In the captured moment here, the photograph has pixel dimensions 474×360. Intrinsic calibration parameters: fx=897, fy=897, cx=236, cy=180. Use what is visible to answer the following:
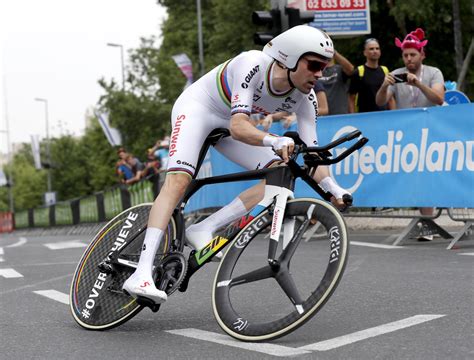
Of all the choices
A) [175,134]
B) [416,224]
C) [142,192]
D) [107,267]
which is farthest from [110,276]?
[142,192]

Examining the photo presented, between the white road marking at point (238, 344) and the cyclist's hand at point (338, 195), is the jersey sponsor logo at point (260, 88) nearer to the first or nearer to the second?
the cyclist's hand at point (338, 195)

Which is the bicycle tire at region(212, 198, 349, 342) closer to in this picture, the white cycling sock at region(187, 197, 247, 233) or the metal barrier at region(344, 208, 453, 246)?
the white cycling sock at region(187, 197, 247, 233)

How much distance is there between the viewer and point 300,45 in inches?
186

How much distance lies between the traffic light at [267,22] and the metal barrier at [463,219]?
4.02m

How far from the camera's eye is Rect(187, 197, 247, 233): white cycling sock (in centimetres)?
526

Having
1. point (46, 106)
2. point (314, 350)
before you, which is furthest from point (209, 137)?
point (46, 106)

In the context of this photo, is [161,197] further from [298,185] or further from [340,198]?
[298,185]

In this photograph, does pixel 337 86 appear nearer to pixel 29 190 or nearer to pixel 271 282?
pixel 271 282

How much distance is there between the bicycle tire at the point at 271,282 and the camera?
14.1 ft

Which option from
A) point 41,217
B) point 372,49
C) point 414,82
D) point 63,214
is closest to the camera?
point 414,82

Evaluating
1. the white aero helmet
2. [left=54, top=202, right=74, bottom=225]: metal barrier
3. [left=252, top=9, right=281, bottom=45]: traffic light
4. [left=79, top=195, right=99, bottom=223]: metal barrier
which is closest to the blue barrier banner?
[left=252, top=9, right=281, bottom=45]: traffic light

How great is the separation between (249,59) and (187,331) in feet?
5.20

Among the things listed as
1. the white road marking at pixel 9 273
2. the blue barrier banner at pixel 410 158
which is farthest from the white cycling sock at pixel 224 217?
the white road marking at pixel 9 273

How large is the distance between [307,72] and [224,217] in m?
1.04
